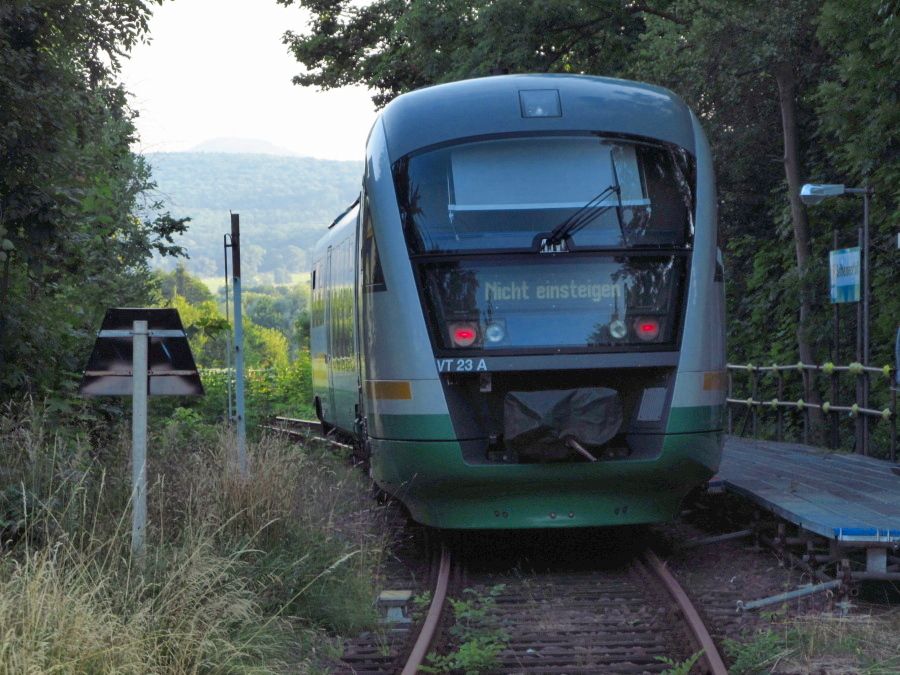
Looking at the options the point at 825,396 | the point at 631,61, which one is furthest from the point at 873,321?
the point at 631,61

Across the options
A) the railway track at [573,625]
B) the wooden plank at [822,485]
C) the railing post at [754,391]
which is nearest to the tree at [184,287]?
the railing post at [754,391]

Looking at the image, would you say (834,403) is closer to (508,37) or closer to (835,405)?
(835,405)

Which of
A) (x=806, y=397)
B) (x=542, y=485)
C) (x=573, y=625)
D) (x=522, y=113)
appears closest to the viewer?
(x=573, y=625)

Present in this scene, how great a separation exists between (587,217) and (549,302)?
681 mm

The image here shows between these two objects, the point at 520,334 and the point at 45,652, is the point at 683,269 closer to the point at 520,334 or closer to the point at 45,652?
the point at 520,334

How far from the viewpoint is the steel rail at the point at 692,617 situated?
625 cm

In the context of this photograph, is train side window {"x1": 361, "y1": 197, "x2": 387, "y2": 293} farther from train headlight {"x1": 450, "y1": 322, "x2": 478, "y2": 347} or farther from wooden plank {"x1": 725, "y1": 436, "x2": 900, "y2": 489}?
Answer: wooden plank {"x1": 725, "y1": 436, "x2": 900, "y2": 489}

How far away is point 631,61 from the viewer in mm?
25016

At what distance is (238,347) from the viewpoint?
9.85 m

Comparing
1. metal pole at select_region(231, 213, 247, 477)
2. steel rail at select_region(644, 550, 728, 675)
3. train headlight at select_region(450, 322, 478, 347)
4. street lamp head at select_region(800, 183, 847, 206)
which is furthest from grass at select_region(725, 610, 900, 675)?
street lamp head at select_region(800, 183, 847, 206)

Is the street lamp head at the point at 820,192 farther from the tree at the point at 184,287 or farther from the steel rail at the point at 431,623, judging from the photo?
the tree at the point at 184,287

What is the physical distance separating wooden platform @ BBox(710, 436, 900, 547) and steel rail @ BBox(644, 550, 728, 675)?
2.98 feet

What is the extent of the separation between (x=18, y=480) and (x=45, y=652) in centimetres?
294

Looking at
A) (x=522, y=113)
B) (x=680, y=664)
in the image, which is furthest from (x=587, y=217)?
(x=680, y=664)
